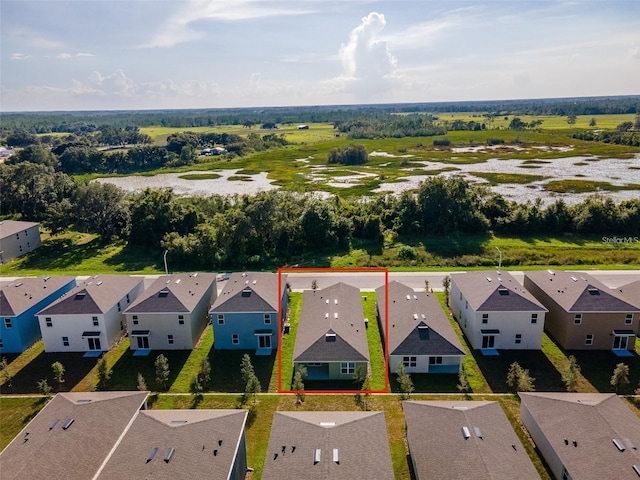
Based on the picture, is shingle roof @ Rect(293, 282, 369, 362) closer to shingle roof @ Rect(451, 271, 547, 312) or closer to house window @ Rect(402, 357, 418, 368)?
house window @ Rect(402, 357, 418, 368)

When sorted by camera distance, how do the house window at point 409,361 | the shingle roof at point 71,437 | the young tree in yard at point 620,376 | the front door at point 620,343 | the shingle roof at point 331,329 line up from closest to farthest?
the shingle roof at point 71,437 → the young tree in yard at point 620,376 → the shingle roof at point 331,329 → the house window at point 409,361 → the front door at point 620,343

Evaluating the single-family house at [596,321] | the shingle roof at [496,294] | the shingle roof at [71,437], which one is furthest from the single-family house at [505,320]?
the shingle roof at [71,437]

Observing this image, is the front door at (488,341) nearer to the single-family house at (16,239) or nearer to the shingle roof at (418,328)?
the shingle roof at (418,328)

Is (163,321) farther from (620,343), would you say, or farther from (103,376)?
(620,343)

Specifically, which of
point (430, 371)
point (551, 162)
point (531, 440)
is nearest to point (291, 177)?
point (551, 162)

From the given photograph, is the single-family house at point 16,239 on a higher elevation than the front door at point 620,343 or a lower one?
higher

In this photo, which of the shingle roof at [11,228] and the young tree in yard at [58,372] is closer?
the young tree in yard at [58,372]
